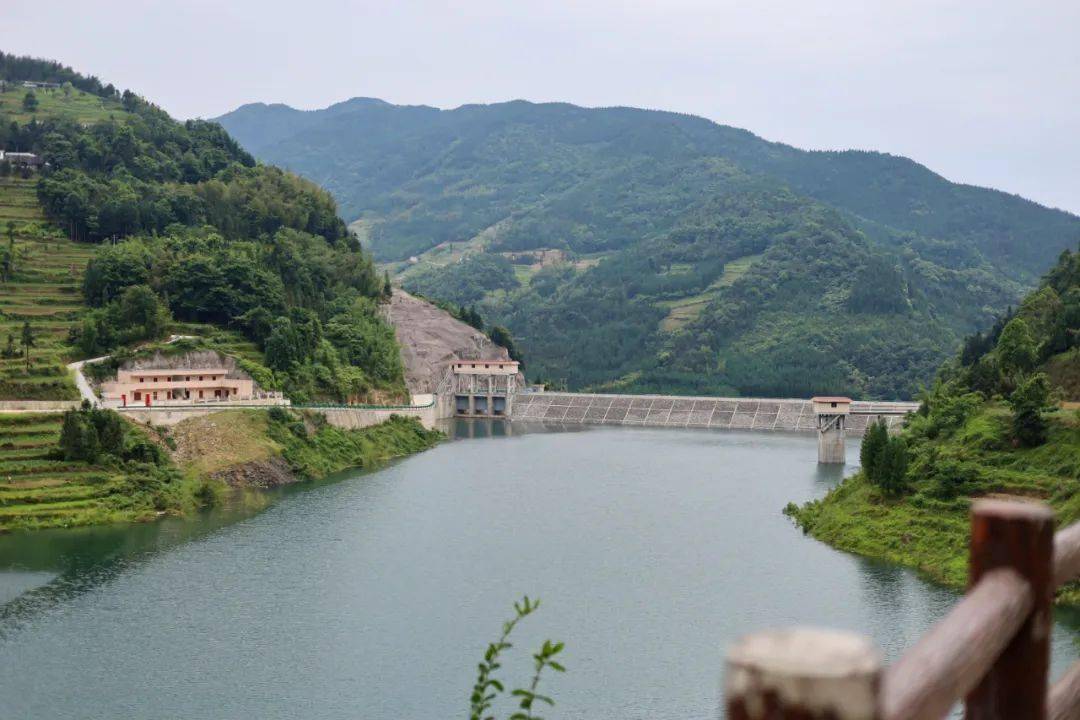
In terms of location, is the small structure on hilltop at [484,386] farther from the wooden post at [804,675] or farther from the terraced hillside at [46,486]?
the wooden post at [804,675]

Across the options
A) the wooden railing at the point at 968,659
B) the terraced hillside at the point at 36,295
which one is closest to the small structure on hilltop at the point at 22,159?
the terraced hillside at the point at 36,295

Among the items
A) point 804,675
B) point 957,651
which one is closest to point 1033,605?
point 957,651

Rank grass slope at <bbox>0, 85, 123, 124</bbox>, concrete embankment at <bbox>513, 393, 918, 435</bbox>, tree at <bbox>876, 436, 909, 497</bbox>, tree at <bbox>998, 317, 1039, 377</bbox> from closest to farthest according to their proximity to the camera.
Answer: tree at <bbox>876, 436, 909, 497</bbox>, tree at <bbox>998, 317, 1039, 377</bbox>, concrete embankment at <bbox>513, 393, 918, 435</bbox>, grass slope at <bbox>0, 85, 123, 124</bbox>

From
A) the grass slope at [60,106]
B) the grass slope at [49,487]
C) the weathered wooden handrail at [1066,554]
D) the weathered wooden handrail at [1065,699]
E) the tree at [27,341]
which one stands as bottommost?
the grass slope at [49,487]

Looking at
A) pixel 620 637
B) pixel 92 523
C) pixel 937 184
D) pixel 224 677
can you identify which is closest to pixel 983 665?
pixel 224 677

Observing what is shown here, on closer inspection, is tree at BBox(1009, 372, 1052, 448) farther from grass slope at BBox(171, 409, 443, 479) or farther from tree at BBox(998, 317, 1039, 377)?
grass slope at BBox(171, 409, 443, 479)

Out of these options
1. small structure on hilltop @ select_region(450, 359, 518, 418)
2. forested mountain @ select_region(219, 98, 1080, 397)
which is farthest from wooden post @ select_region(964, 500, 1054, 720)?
forested mountain @ select_region(219, 98, 1080, 397)
